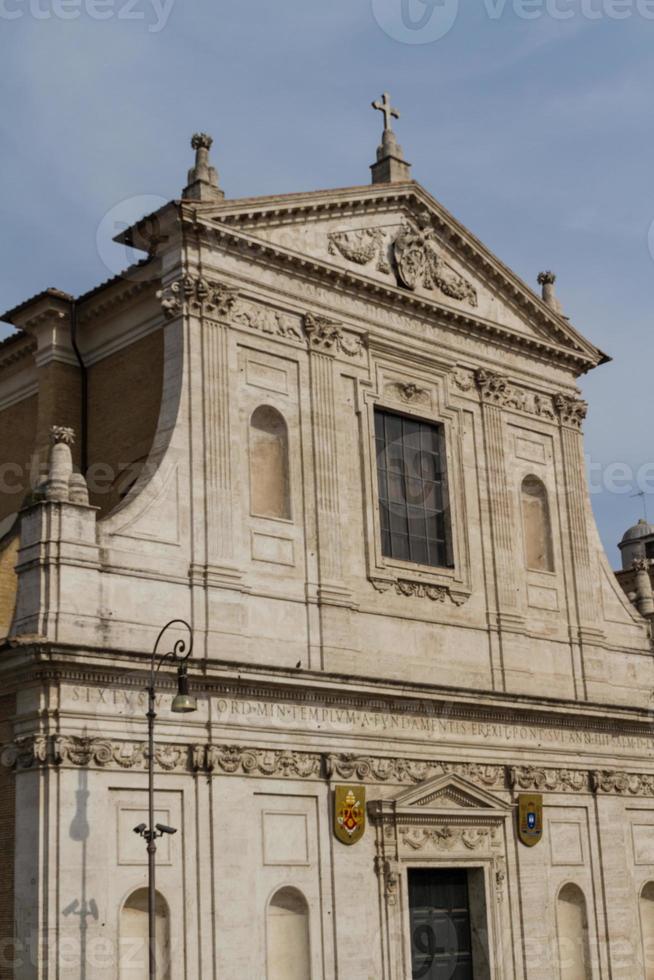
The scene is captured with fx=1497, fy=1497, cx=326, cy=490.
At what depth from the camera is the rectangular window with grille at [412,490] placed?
26.1 metres

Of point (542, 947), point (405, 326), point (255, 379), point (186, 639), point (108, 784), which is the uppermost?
point (405, 326)

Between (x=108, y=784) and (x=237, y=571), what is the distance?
4.15 m

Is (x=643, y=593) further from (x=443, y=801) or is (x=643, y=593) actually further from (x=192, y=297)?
(x=192, y=297)

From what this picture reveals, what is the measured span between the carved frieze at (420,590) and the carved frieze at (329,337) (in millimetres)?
4055

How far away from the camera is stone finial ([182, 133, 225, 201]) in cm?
2470

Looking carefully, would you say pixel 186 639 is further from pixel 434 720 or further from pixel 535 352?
pixel 535 352

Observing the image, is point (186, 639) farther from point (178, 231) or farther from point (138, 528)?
point (178, 231)

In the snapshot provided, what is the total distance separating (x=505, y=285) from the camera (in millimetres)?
29344

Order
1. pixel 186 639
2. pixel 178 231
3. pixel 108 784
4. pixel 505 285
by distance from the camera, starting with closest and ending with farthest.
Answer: pixel 108 784 < pixel 186 639 < pixel 178 231 < pixel 505 285

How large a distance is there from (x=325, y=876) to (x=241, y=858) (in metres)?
1.70

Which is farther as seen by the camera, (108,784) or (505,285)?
(505,285)

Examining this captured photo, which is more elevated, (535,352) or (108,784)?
(535,352)

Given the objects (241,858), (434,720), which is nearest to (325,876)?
(241,858)

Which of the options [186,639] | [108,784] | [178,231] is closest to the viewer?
[108,784]
